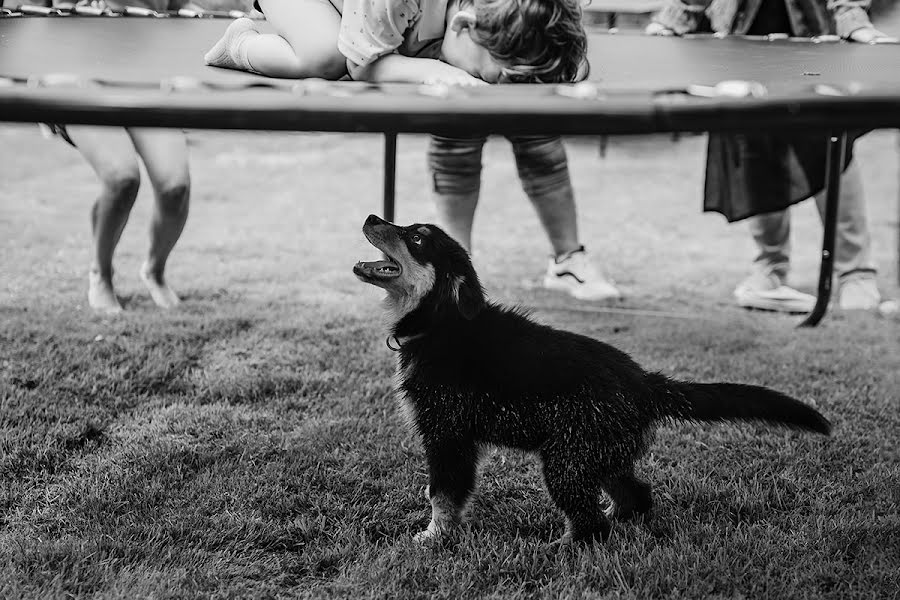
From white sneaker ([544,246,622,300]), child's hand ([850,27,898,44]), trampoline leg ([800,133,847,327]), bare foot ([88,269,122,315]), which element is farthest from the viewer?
white sneaker ([544,246,622,300])

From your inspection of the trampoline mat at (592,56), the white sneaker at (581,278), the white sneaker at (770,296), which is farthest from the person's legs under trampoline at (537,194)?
the white sneaker at (770,296)

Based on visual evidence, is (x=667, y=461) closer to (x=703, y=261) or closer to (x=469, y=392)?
(x=469, y=392)

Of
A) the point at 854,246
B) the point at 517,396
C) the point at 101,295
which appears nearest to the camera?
the point at 517,396

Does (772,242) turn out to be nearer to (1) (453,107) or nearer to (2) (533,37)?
(2) (533,37)

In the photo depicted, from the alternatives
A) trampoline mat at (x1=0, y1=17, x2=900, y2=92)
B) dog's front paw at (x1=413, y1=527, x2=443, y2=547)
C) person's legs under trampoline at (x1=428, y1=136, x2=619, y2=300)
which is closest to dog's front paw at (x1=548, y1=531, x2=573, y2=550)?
dog's front paw at (x1=413, y1=527, x2=443, y2=547)

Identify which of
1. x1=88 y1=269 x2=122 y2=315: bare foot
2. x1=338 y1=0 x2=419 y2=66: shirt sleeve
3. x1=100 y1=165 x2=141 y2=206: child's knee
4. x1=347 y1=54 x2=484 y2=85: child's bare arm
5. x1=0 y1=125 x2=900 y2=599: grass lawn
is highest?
x1=338 y1=0 x2=419 y2=66: shirt sleeve

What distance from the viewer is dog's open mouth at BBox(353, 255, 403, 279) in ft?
6.33

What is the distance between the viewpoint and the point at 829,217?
3068 millimetres

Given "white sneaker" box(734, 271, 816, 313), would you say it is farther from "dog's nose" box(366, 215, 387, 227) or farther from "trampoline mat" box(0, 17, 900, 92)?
"dog's nose" box(366, 215, 387, 227)

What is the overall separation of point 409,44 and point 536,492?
118 cm

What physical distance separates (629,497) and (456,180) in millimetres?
1639

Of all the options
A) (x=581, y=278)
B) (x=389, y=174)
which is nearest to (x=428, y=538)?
(x=389, y=174)

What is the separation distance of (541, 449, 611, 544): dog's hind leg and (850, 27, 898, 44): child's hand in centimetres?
217

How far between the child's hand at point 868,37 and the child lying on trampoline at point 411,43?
1622 millimetres
